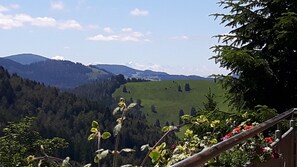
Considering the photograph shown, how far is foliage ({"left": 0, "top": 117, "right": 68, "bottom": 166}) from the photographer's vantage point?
22.7 m

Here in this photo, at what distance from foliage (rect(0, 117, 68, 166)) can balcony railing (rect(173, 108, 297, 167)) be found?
65.1 ft

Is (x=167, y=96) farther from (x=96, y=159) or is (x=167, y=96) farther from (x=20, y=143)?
(x=96, y=159)

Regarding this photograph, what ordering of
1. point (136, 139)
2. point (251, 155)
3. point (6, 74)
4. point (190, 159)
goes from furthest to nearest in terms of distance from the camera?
1. point (6, 74)
2. point (136, 139)
3. point (251, 155)
4. point (190, 159)

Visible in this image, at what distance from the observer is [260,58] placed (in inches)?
334

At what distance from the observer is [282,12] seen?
875 centimetres

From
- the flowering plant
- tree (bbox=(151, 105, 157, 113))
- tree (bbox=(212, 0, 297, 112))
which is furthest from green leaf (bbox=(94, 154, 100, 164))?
tree (bbox=(151, 105, 157, 113))

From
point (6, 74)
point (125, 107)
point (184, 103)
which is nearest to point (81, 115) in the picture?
point (6, 74)

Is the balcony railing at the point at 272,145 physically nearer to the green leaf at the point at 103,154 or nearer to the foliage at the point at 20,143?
the green leaf at the point at 103,154

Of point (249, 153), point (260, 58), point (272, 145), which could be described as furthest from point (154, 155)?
point (260, 58)

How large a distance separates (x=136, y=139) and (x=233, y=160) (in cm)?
9296

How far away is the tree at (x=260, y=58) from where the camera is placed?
27.6 ft

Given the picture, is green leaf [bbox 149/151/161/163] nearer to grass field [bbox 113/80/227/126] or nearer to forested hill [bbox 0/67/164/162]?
forested hill [bbox 0/67/164/162]

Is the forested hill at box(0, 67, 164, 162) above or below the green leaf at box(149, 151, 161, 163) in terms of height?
below

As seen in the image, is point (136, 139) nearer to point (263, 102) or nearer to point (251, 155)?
point (263, 102)
